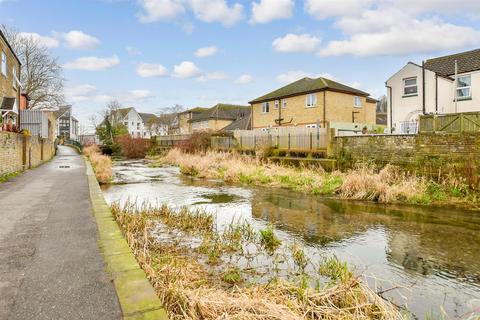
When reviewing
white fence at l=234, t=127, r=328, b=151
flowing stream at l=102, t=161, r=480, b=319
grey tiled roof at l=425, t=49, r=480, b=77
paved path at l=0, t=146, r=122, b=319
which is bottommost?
flowing stream at l=102, t=161, r=480, b=319

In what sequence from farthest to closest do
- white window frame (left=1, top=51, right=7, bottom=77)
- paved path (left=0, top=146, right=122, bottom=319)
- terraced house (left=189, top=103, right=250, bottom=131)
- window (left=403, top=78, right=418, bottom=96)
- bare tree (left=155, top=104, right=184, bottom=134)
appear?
bare tree (left=155, top=104, right=184, bottom=134) → terraced house (left=189, top=103, right=250, bottom=131) → window (left=403, top=78, right=418, bottom=96) → white window frame (left=1, top=51, right=7, bottom=77) → paved path (left=0, top=146, right=122, bottom=319)

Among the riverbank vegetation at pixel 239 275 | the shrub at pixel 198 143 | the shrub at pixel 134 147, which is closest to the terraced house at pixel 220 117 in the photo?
the shrub at pixel 134 147

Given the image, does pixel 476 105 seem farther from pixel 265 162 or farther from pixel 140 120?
pixel 140 120

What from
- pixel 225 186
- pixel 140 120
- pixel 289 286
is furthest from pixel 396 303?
pixel 140 120

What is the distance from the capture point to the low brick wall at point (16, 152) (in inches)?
501

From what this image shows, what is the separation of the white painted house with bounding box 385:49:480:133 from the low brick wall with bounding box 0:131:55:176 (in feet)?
73.6

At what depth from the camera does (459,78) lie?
74.2 feet

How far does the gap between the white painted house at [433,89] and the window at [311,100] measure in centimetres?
777

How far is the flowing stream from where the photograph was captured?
4.68m

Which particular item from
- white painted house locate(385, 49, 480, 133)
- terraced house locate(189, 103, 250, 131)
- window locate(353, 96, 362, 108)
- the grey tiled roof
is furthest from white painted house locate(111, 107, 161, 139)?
the grey tiled roof

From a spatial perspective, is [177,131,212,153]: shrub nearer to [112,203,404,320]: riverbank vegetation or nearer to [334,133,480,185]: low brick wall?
[334,133,480,185]: low brick wall

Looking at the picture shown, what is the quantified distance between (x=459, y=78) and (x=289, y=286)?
24.2 meters

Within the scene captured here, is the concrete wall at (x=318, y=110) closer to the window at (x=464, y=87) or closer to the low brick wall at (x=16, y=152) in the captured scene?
the window at (x=464, y=87)

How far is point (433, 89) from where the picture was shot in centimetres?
2306
